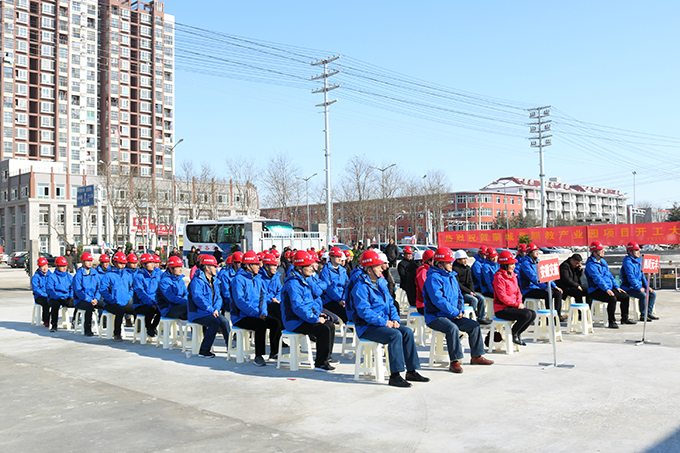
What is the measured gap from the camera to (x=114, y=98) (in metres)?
84.1

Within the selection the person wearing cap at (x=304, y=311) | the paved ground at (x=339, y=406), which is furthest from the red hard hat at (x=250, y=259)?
the paved ground at (x=339, y=406)

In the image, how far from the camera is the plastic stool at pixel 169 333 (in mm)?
10062

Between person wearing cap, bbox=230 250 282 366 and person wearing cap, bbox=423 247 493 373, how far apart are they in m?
2.34

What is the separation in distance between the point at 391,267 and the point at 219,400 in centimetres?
1578

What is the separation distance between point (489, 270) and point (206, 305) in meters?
→ 5.70

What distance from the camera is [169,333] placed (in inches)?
400

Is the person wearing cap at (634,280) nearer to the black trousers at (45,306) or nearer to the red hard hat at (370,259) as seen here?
the red hard hat at (370,259)

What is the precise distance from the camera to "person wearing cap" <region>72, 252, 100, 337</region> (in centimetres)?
1180

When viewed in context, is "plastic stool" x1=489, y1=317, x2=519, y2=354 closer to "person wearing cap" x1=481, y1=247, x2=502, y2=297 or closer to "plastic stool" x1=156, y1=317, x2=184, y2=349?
"person wearing cap" x1=481, y1=247, x2=502, y2=297

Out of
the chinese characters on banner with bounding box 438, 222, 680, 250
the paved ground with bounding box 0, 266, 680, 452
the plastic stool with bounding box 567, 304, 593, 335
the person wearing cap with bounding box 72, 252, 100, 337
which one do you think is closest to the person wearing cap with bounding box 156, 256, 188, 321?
the paved ground with bounding box 0, 266, 680, 452

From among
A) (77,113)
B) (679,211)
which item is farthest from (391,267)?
(77,113)

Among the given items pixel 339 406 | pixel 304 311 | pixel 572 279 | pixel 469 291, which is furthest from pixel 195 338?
pixel 572 279

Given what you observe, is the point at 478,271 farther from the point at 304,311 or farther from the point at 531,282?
the point at 304,311

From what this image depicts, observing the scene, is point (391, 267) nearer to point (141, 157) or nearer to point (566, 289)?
point (566, 289)
